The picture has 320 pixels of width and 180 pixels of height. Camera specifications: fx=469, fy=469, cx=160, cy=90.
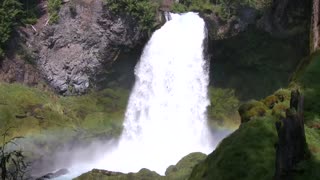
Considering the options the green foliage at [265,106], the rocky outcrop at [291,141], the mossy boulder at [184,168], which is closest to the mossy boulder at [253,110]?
the green foliage at [265,106]

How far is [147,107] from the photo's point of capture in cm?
3550

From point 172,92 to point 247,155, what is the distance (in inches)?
930

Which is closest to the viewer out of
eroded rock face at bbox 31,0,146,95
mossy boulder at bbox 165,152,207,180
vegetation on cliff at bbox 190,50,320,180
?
vegetation on cliff at bbox 190,50,320,180

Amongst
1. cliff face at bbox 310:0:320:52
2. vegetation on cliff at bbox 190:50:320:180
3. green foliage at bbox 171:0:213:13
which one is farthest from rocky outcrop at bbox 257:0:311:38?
vegetation on cliff at bbox 190:50:320:180

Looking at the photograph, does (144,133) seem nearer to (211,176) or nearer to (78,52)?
(78,52)

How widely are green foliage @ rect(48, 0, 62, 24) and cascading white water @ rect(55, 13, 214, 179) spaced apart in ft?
24.8

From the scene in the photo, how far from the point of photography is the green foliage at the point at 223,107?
35.0 meters

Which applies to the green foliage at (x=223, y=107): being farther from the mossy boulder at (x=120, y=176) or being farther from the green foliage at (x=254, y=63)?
the mossy boulder at (x=120, y=176)

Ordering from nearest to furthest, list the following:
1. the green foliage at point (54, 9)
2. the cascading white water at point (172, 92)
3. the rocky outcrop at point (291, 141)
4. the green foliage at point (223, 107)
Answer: the rocky outcrop at point (291, 141)
the cascading white water at point (172, 92)
the green foliage at point (223, 107)
the green foliage at point (54, 9)

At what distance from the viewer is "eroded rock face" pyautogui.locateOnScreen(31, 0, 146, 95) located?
117ft

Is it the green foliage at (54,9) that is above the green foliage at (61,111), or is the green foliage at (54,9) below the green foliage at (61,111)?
above

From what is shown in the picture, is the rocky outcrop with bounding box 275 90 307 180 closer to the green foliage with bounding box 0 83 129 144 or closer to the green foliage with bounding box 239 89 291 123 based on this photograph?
the green foliage with bounding box 239 89 291 123

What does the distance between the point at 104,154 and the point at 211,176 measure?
23577 millimetres

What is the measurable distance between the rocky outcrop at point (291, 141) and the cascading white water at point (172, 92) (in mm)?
24219
